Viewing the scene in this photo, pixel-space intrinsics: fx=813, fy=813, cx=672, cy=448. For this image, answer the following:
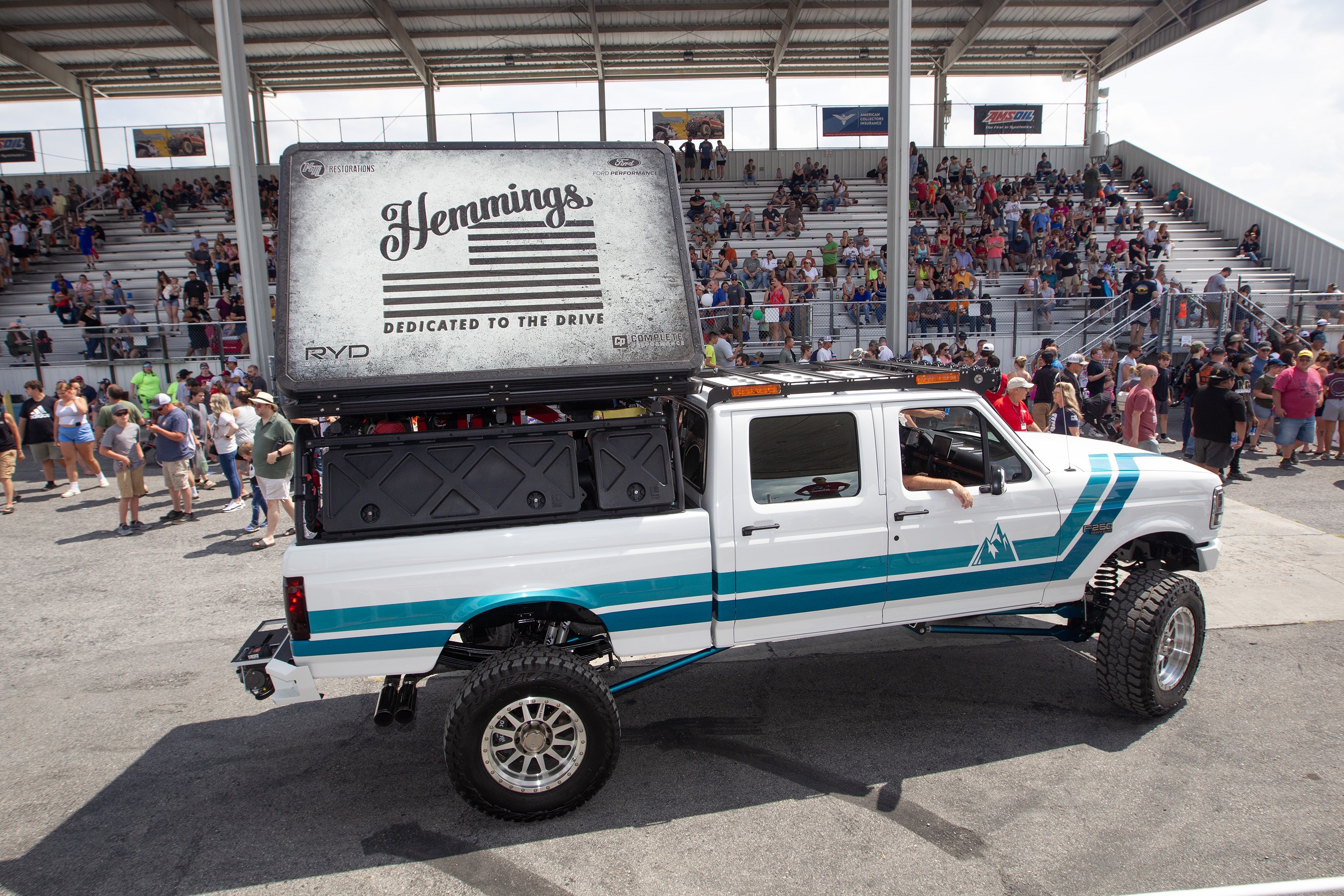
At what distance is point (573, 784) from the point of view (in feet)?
13.5

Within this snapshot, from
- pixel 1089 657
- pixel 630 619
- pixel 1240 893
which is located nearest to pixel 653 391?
pixel 630 619

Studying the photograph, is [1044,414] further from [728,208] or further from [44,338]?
[44,338]

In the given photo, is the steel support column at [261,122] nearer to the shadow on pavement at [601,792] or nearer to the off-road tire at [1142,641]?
the shadow on pavement at [601,792]

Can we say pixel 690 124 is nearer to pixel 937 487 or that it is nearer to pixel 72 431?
pixel 72 431

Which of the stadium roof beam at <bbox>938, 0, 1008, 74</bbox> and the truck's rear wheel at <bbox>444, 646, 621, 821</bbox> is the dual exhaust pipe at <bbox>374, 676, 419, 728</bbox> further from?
the stadium roof beam at <bbox>938, 0, 1008, 74</bbox>

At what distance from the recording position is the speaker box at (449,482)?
155 inches

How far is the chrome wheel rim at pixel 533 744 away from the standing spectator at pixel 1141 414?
769 centimetres

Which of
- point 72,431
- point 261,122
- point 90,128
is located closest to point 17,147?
point 90,128

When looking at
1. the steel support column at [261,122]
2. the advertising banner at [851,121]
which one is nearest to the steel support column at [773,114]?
the advertising banner at [851,121]

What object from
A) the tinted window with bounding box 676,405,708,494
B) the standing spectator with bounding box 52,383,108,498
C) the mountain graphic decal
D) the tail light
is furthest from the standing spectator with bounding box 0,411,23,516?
the mountain graphic decal

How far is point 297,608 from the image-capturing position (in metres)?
3.85

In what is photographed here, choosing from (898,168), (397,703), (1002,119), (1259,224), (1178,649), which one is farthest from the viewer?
(1002,119)

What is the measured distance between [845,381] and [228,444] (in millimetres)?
8945

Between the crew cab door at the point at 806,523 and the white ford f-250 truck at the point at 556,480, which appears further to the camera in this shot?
the crew cab door at the point at 806,523
